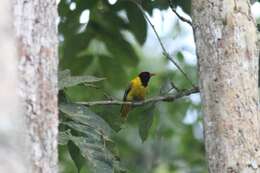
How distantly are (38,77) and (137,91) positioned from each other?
10.6 ft

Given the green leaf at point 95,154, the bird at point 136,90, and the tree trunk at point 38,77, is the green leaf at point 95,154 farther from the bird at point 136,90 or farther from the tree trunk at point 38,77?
the bird at point 136,90

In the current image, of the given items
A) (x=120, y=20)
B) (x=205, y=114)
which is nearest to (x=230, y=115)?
(x=205, y=114)

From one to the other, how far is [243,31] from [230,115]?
0.32 metres

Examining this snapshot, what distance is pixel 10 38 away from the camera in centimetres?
110

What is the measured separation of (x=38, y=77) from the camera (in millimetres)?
1690

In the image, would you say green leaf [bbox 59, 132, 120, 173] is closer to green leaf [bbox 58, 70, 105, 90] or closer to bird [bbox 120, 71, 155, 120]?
green leaf [bbox 58, 70, 105, 90]

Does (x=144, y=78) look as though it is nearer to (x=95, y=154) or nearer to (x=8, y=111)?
(x=95, y=154)

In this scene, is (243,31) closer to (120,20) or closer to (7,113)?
(7,113)

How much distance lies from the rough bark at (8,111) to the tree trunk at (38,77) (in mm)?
508

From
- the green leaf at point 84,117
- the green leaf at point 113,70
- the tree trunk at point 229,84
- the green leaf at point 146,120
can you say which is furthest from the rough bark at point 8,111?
the green leaf at point 113,70

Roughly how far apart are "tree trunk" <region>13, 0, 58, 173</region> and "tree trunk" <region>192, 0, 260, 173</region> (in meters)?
0.75

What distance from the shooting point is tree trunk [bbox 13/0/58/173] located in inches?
64.9

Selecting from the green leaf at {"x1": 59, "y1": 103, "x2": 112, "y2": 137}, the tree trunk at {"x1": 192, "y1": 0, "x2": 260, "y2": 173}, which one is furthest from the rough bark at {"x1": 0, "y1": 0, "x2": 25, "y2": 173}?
the green leaf at {"x1": 59, "y1": 103, "x2": 112, "y2": 137}

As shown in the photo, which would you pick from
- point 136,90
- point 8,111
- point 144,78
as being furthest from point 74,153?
point 144,78
